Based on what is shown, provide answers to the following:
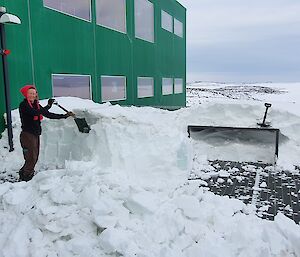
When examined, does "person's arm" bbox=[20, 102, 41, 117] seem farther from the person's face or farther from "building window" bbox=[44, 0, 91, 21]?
"building window" bbox=[44, 0, 91, 21]

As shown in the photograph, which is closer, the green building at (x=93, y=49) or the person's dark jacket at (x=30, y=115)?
the person's dark jacket at (x=30, y=115)

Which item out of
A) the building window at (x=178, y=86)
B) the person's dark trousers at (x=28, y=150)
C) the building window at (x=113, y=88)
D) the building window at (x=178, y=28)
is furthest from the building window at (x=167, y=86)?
the person's dark trousers at (x=28, y=150)

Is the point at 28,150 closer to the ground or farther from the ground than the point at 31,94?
closer to the ground

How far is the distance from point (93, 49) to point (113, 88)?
6.50 feet

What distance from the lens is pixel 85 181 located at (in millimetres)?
4891

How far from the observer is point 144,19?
15.4m

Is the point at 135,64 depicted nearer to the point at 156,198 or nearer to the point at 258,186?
the point at 258,186

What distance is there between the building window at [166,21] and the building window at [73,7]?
299 inches

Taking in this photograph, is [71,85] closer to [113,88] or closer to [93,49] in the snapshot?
[93,49]

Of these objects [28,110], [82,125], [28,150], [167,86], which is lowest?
[28,150]

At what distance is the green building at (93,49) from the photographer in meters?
8.27

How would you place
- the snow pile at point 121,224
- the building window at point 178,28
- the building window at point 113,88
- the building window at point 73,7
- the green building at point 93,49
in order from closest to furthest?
the snow pile at point 121,224, the green building at point 93,49, the building window at point 73,7, the building window at point 113,88, the building window at point 178,28

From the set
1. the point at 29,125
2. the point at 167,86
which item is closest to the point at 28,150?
the point at 29,125

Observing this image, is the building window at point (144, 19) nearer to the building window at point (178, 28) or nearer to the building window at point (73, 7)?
the building window at point (73, 7)
